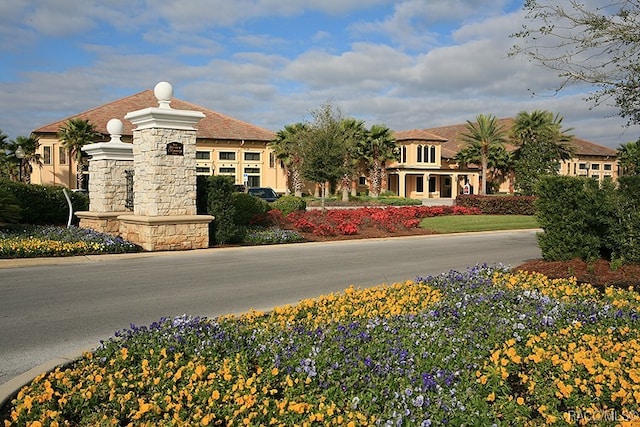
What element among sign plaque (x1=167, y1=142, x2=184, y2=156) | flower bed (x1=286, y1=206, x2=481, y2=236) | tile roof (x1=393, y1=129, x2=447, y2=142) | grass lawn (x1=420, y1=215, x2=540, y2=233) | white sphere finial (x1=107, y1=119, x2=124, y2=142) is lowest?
grass lawn (x1=420, y1=215, x2=540, y2=233)

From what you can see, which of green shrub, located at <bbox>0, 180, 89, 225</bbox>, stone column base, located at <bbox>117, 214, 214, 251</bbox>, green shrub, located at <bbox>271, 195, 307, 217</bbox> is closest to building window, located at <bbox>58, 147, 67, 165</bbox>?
green shrub, located at <bbox>0, 180, 89, 225</bbox>

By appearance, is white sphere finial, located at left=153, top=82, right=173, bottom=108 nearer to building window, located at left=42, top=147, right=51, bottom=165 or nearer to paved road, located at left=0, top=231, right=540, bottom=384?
paved road, located at left=0, top=231, right=540, bottom=384

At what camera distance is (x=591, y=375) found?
3.84 m

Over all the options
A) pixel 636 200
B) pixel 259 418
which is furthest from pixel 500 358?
pixel 636 200

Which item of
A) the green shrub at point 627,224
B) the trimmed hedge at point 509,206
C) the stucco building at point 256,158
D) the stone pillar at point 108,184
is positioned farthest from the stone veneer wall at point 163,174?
the stucco building at point 256,158

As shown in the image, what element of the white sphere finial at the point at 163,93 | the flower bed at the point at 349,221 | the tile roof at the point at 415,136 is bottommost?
the flower bed at the point at 349,221

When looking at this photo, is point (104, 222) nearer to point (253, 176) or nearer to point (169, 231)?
point (169, 231)

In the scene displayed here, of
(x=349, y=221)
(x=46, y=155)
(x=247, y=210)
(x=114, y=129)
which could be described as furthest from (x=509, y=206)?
(x=46, y=155)

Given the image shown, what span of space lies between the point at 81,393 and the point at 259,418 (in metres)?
1.43

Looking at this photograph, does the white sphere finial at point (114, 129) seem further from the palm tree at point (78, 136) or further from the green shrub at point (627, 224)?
the palm tree at point (78, 136)

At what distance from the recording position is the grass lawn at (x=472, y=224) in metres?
21.3

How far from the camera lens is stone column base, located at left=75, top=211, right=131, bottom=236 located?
15586mm

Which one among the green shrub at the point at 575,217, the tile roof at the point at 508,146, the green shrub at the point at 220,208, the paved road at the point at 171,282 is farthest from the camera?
the tile roof at the point at 508,146

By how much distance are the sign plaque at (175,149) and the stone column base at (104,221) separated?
318cm
